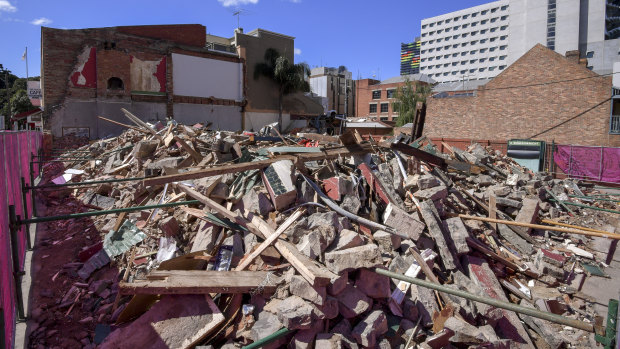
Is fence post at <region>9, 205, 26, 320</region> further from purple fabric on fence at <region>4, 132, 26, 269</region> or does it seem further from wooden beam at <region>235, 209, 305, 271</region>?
wooden beam at <region>235, 209, 305, 271</region>

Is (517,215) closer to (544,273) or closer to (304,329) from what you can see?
(544,273)

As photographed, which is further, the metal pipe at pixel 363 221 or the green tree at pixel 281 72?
the green tree at pixel 281 72

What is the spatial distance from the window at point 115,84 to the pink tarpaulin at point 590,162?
2648cm

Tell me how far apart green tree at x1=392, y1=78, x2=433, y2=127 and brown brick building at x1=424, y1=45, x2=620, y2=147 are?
1809 centimetres

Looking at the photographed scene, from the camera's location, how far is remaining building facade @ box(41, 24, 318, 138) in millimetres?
20297

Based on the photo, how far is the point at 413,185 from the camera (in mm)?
7055

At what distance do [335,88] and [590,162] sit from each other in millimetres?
43307

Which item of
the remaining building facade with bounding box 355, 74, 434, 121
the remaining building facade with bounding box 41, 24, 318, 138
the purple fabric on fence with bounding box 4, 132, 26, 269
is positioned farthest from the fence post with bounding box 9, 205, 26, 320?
the remaining building facade with bounding box 355, 74, 434, 121

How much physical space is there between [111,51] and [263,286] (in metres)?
22.8

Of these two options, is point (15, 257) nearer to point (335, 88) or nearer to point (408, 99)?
point (408, 99)

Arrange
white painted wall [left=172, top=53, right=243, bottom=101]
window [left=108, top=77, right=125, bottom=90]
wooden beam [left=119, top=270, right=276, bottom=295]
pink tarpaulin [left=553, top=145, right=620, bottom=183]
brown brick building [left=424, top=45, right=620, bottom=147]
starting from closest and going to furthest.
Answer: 1. wooden beam [left=119, top=270, right=276, bottom=295]
2. pink tarpaulin [left=553, top=145, right=620, bottom=183]
3. window [left=108, top=77, right=125, bottom=90]
4. white painted wall [left=172, top=53, right=243, bottom=101]
5. brown brick building [left=424, top=45, right=620, bottom=147]

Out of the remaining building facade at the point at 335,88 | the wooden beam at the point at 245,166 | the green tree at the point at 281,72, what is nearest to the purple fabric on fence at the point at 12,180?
the wooden beam at the point at 245,166

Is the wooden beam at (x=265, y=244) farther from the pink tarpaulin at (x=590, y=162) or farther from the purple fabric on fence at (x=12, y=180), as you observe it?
the pink tarpaulin at (x=590, y=162)

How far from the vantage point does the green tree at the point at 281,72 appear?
1273 inches
